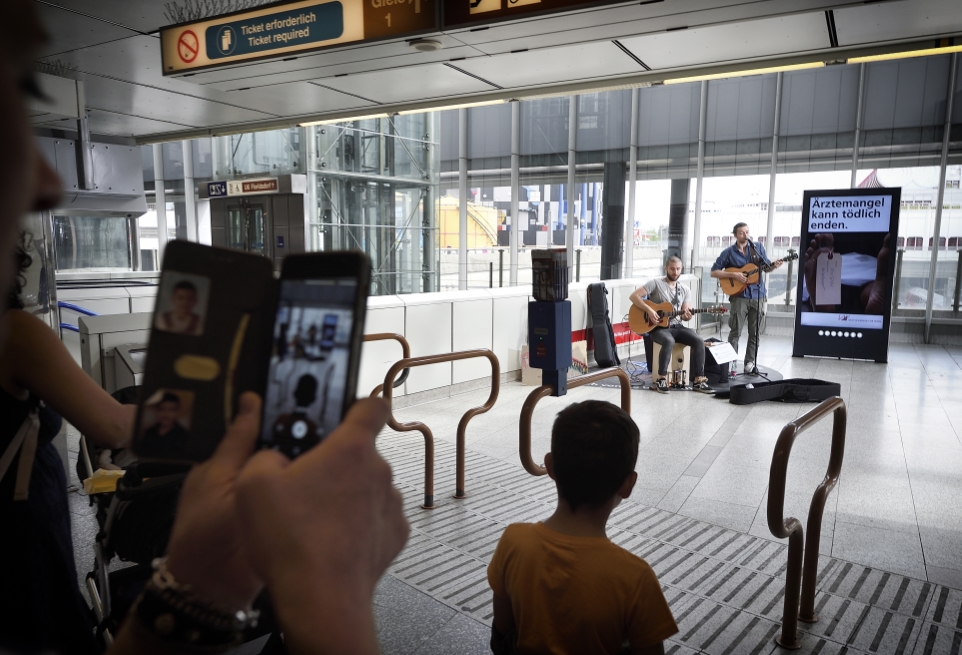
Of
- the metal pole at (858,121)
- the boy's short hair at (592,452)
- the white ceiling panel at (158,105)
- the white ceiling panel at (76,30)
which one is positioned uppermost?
the metal pole at (858,121)

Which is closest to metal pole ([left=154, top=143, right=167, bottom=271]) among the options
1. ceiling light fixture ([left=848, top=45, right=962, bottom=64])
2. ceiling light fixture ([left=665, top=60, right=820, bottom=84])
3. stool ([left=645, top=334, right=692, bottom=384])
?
stool ([left=645, top=334, right=692, bottom=384])

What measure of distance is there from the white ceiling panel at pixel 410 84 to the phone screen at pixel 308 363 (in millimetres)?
4166

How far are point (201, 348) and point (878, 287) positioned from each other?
31.7 ft

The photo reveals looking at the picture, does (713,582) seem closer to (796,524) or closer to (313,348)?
(796,524)

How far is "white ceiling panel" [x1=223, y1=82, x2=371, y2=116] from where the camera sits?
5109mm

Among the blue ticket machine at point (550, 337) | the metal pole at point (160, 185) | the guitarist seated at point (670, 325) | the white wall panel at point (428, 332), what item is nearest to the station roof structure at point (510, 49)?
the blue ticket machine at point (550, 337)

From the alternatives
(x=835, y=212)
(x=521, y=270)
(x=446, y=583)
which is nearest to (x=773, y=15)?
(x=446, y=583)

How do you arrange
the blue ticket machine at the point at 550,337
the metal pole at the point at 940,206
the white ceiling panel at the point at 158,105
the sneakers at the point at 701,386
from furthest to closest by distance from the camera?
1. the metal pole at the point at 940,206
2. the sneakers at the point at 701,386
3. the white ceiling panel at the point at 158,105
4. the blue ticket machine at the point at 550,337

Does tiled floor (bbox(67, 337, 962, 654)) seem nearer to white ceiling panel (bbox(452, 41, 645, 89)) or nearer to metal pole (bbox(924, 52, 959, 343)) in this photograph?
white ceiling panel (bbox(452, 41, 645, 89))

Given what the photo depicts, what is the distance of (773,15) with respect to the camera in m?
3.31

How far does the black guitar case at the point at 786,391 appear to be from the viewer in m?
6.71

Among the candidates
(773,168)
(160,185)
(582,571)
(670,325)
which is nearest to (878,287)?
(670,325)

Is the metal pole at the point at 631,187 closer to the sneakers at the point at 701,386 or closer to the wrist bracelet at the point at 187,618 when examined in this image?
the sneakers at the point at 701,386

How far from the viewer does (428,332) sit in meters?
6.75
